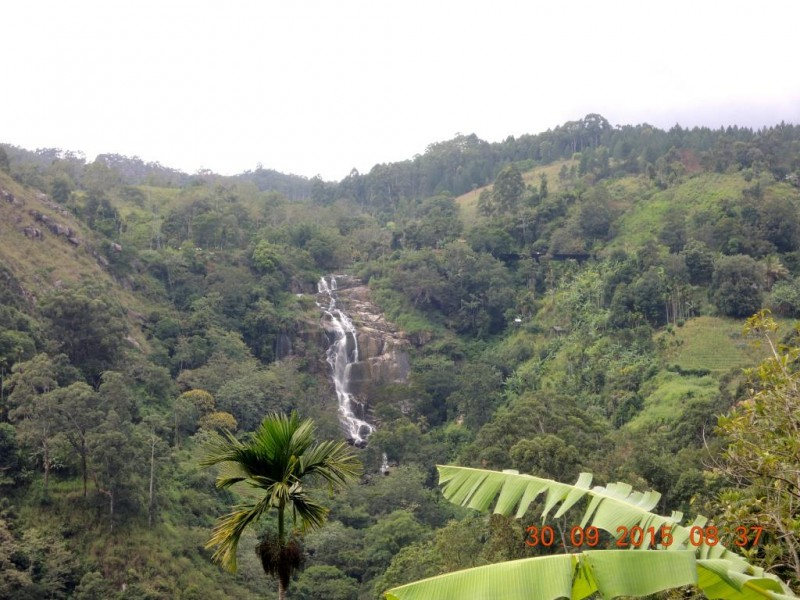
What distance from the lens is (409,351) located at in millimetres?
39000

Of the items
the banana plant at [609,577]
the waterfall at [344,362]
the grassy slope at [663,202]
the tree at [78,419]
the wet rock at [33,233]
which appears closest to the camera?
the banana plant at [609,577]

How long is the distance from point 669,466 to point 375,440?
15.5 metres

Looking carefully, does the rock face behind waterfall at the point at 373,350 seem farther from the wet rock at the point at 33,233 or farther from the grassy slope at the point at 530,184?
the wet rock at the point at 33,233

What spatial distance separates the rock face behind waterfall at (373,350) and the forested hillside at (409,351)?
88 centimetres

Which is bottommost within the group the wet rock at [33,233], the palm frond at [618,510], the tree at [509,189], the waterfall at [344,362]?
the waterfall at [344,362]

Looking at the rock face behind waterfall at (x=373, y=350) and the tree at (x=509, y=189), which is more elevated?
the tree at (x=509, y=189)

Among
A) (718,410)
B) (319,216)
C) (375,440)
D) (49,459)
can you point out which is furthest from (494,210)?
(49,459)

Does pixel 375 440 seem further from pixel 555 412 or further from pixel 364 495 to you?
pixel 555 412

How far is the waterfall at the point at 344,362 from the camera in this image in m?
34.8

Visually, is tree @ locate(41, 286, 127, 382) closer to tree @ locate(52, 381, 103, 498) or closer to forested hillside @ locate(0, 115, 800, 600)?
forested hillside @ locate(0, 115, 800, 600)

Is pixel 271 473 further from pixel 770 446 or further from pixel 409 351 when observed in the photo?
pixel 409 351

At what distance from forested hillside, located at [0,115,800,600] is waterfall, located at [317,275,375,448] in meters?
0.88

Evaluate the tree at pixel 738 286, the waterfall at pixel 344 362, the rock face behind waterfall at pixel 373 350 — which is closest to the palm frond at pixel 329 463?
the tree at pixel 738 286

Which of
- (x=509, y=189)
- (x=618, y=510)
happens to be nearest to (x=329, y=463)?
(x=618, y=510)
